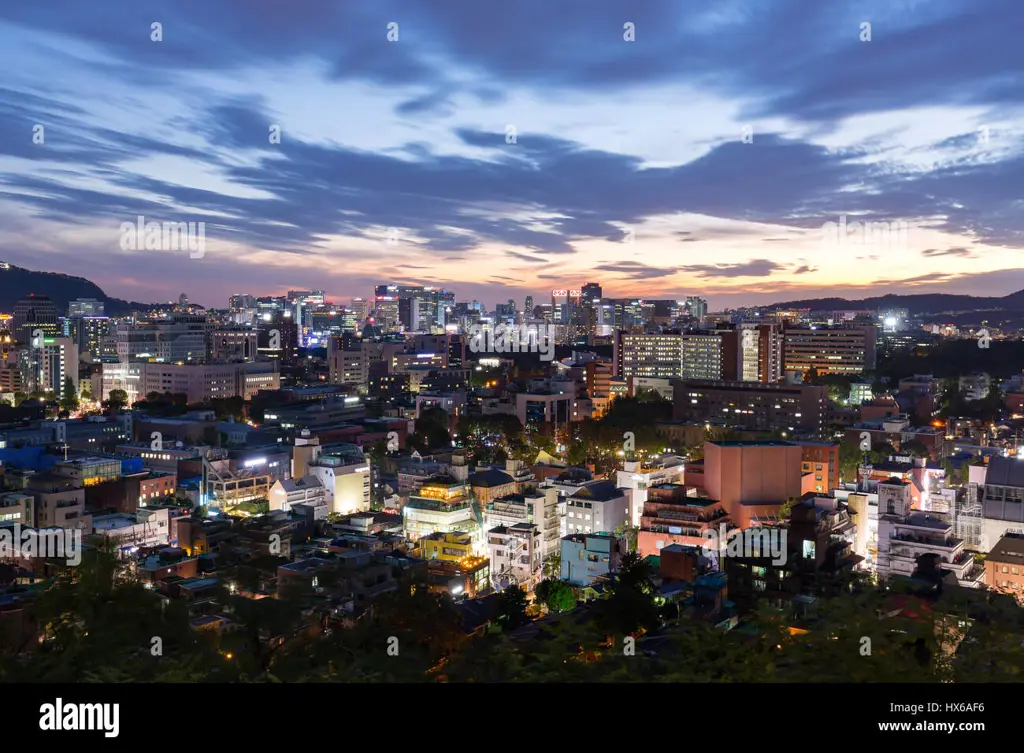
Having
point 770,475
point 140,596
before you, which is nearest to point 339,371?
point 770,475

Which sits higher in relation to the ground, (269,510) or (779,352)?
(779,352)

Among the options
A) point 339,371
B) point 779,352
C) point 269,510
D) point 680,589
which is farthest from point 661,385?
point 680,589

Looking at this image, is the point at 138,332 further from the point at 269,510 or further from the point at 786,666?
the point at 786,666

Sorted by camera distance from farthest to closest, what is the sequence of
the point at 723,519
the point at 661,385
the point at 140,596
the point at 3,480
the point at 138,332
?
the point at 138,332
the point at 661,385
the point at 3,480
the point at 723,519
the point at 140,596

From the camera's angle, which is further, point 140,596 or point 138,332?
point 138,332

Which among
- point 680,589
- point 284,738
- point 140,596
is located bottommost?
point 680,589

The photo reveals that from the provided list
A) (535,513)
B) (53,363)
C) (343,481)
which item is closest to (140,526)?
(343,481)

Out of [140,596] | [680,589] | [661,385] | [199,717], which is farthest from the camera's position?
[661,385]
